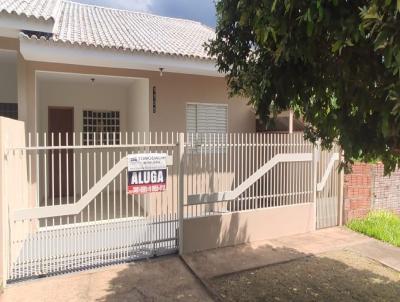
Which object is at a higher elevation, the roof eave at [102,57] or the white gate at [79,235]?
the roof eave at [102,57]

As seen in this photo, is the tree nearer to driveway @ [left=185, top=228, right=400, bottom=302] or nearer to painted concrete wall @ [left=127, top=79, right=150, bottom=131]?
driveway @ [left=185, top=228, right=400, bottom=302]

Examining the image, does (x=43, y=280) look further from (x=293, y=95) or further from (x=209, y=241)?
(x=293, y=95)

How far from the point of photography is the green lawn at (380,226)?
7070 mm

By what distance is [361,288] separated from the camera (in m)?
4.96

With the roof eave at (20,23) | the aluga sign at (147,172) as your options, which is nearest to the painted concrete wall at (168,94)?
the roof eave at (20,23)

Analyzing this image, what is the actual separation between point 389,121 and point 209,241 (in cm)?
436

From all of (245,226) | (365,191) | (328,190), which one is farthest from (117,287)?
(365,191)

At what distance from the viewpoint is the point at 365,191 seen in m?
7.89

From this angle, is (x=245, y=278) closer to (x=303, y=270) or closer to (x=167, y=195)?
(x=303, y=270)

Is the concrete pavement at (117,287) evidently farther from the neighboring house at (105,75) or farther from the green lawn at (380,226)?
the green lawn at (380,226)

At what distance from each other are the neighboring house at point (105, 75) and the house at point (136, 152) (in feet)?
0.09

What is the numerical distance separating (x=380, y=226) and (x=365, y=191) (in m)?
0.85

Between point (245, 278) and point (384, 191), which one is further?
point (384, 191)

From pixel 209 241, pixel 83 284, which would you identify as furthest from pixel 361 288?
pixel 83 284
